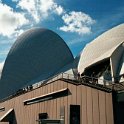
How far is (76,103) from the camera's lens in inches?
892

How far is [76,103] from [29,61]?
121ft

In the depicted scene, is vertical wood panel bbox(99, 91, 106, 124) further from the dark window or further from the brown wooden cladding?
the dark window

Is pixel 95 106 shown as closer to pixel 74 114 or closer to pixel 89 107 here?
pixel 89 107

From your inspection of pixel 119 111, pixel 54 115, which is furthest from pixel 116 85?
pixel 54 115

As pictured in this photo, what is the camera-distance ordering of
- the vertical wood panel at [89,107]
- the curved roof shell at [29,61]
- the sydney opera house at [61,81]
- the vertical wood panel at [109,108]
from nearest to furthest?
the vertical wood panel at [109,108] < the sydney opera house at [61,81] < the vertical wood panel at [89,107] < the curved roof shell at [29,61]

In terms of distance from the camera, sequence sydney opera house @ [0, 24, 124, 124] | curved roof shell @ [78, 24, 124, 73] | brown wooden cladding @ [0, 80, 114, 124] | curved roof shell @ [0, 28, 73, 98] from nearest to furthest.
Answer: brown wooden cladding @ [0, 80, 114, 124] < sydney opera house @ [0, 24, 124, 124] < curved roof shell @ [78, 24, 124, 73] < curved roof shell @ [0, 28, 73, 98]

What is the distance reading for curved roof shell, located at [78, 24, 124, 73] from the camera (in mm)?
40000

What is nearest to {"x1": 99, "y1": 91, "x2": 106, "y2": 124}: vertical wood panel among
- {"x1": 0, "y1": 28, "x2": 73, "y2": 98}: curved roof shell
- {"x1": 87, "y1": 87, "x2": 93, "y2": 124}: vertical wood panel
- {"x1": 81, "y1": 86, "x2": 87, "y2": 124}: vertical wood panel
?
{"x1": 87, "y1": 87, "x2": 93, "y2": 124}: vertical wood panel

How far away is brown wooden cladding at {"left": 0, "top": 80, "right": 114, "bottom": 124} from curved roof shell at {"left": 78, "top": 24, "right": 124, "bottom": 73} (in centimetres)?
1131

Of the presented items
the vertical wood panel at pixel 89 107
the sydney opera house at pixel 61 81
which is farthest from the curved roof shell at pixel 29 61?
the vertical wood panel at pixel 89 107

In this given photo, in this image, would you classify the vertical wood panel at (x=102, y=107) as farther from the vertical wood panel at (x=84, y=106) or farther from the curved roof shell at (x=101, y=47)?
the curved roof shell at (x=101, y=47)

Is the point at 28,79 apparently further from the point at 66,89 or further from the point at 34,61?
the point at 66,89

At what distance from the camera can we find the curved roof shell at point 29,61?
190ft

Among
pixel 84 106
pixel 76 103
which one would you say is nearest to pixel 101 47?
pixel 76 103
